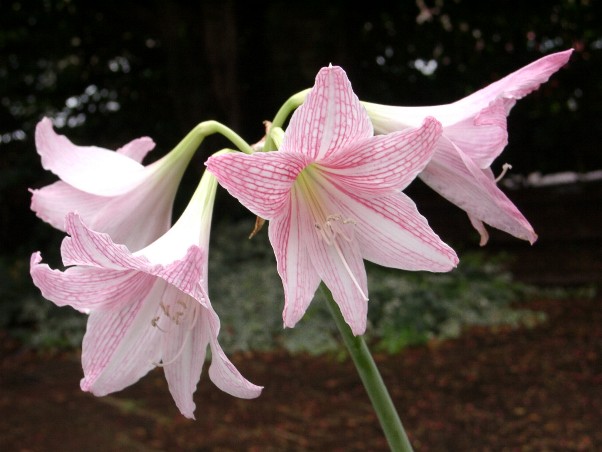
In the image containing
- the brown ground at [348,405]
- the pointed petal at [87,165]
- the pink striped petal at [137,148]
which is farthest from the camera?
the brown ground at [348,405]

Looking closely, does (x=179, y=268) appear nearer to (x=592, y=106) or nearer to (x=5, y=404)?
(x=5, y=404)

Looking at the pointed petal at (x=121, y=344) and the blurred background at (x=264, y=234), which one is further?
the blurred background at (x=264, y=234)

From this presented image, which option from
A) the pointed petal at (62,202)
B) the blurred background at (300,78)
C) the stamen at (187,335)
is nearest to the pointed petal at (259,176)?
the stamen at (187,335)

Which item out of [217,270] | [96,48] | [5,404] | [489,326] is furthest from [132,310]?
[96,48]

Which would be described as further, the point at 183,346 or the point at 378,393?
the point at 183,346

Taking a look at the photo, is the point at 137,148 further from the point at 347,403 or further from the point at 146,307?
the point at 347,403

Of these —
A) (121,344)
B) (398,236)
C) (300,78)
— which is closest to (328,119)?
(398,236)

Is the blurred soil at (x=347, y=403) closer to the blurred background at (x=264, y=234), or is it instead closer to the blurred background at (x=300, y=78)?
the blurred background at (x=264, y=234)
